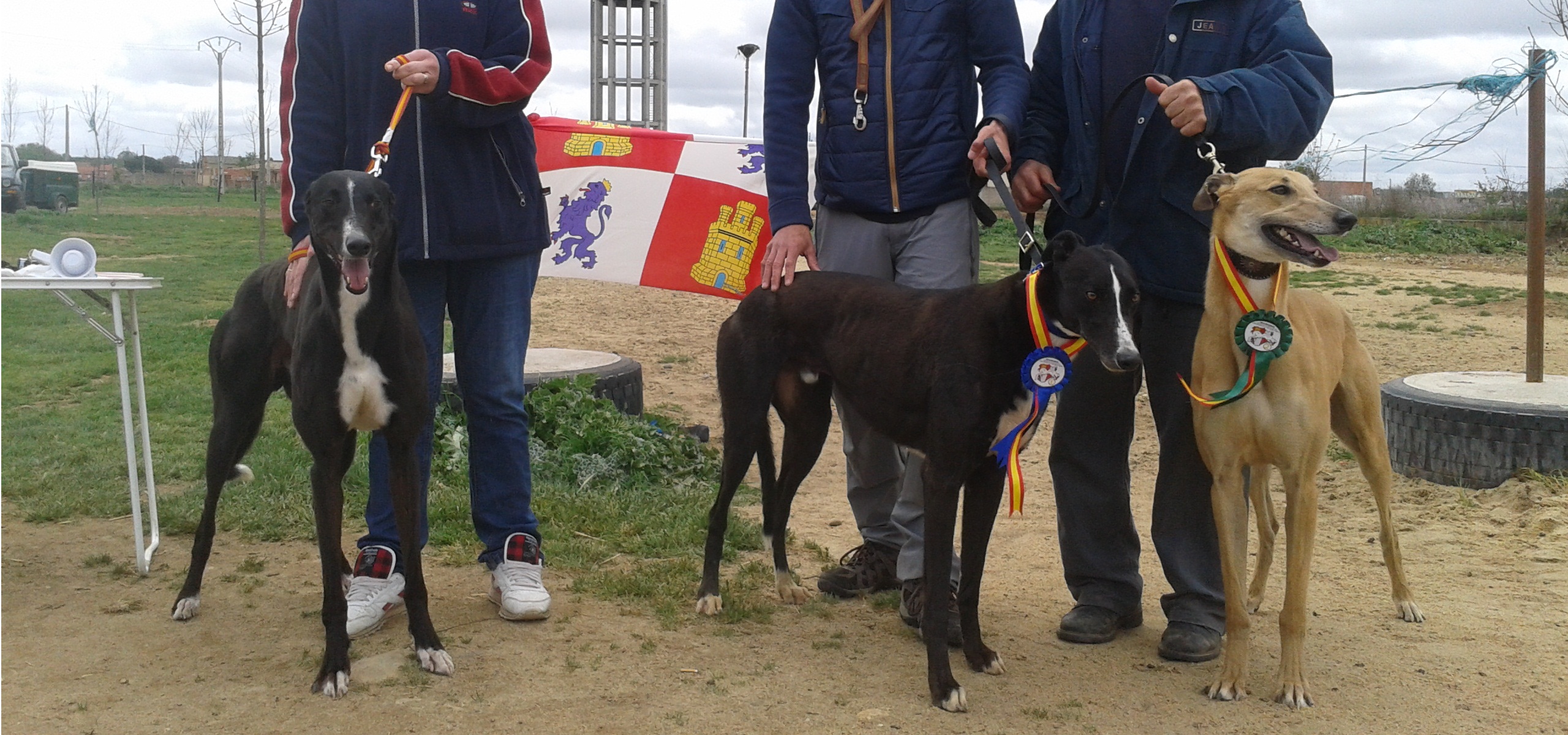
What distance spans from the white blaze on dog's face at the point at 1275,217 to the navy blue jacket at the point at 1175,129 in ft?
0.55

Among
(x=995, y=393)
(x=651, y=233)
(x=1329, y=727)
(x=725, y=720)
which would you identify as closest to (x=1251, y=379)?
(x=995, y=393)

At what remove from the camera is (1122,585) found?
371 cm

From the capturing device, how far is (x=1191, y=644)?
345cm

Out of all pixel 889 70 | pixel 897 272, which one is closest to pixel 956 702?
pixel 897 272

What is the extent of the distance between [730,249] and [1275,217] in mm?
4596

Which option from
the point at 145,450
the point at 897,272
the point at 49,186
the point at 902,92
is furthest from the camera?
the point at 49,186

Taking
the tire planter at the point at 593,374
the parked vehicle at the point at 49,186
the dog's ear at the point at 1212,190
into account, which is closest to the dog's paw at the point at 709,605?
the dog's ear at the point at 1212,190

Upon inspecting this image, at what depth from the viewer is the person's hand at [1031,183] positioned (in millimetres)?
3668

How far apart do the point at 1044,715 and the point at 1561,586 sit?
2.36 metres

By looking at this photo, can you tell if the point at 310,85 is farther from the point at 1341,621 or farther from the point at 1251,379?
the point at 1341,621

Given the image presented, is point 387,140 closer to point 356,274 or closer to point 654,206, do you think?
point 356,274

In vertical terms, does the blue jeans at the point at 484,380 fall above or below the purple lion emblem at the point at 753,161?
below

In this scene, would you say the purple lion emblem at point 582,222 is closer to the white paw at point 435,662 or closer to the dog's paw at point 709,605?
the dog's paw at point 709,605

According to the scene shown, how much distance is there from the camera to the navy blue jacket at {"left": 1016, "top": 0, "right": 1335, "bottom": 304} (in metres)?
3.15
